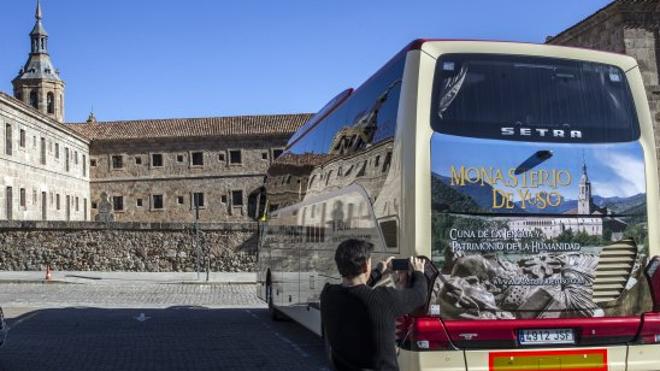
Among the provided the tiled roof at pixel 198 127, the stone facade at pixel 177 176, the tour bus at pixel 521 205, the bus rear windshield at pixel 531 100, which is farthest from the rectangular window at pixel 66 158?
the bus rear windshield at pixel 531 100

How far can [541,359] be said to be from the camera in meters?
5.92

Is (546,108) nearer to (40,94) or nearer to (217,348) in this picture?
(217,348)

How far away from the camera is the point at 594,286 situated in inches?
241

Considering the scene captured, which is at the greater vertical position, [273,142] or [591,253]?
[273,142]

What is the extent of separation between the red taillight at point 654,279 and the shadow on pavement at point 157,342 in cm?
406

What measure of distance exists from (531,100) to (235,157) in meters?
60.0

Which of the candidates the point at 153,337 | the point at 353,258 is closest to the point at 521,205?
the point at 353,258

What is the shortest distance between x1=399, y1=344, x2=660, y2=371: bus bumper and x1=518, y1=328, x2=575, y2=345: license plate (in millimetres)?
62

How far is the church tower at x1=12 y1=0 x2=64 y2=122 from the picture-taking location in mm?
82125

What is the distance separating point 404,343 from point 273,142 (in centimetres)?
5957

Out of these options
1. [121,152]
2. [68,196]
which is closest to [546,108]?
[68,196]

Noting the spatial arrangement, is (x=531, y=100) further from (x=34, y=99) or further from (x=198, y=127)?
(x=34, y=99)

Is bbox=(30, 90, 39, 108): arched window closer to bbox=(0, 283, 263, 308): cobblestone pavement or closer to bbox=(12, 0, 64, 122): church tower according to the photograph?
bbox=(12, 0, 64, 122): church tower

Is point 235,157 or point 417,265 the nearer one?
point 417,265
